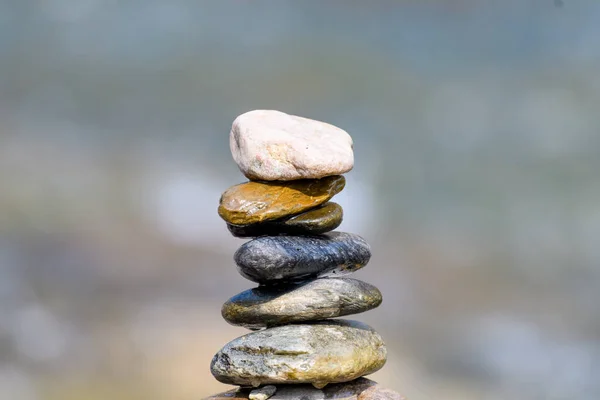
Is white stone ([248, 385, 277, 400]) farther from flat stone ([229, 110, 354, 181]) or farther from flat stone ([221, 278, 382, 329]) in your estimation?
flat stone ([229, 110, 354, 181])

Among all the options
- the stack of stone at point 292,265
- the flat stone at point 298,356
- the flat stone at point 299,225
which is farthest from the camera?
the flat stone at point 299,225

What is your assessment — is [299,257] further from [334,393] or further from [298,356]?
[334,393]

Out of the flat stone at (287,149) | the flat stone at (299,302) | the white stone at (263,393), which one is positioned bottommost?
the white stone at (263,393)

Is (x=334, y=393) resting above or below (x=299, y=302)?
below

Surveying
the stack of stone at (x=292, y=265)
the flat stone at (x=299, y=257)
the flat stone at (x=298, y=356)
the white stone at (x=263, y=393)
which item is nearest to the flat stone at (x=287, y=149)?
the stack of stone at (x=292, y=265)

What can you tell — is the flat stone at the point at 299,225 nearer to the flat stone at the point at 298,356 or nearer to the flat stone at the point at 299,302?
the flat stone at the point at 299,302

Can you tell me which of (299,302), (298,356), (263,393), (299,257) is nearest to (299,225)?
(299,257)

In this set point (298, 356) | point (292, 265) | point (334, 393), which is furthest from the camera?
point (334, 393)

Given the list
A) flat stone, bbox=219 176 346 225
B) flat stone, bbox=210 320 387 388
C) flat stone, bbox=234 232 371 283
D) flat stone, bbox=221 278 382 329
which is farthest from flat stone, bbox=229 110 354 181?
flat stone, bbox=210 320 387 388
